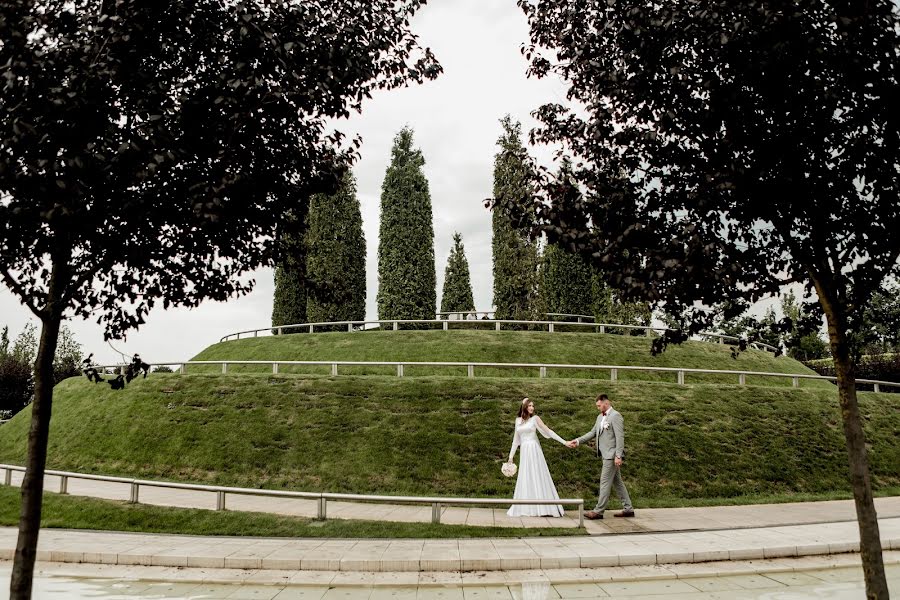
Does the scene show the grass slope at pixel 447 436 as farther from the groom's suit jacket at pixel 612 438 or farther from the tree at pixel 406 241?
the tree at pixel 406 241

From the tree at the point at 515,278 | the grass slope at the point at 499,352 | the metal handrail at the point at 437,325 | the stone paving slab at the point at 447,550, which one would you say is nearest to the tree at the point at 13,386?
the metal handrail at the point at 437,325

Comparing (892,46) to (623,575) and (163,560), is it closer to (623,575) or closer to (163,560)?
(623,575)

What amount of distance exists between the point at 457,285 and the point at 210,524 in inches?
1371

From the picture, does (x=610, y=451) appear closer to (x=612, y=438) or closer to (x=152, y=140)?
(x=612, y=438)

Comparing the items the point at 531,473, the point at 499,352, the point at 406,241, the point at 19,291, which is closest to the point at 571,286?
the point at 406,241

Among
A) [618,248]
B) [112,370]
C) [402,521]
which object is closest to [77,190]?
[618,248]

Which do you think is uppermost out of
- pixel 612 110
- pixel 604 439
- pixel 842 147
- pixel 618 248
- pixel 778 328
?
pixel 612 110

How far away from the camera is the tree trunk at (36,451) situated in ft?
18.5

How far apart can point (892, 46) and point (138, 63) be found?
785cm

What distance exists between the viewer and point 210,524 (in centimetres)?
1195

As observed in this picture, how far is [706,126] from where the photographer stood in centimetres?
Answer: 686

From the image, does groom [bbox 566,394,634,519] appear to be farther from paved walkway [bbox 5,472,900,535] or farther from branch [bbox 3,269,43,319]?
branch [bbox 3,269,43,319]

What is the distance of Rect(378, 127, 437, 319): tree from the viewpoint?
121 feet

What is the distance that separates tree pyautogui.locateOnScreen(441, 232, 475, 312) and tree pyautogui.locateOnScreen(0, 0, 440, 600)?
3822cm
